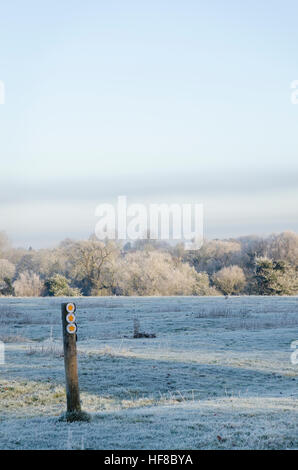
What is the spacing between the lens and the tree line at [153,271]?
236 feet

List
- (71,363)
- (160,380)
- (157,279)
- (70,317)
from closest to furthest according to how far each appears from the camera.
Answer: (70,317) → (71,363) → (160,380) → (157,279)

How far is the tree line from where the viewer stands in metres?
72.1

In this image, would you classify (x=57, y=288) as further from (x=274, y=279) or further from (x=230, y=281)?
(x=274, y=279)

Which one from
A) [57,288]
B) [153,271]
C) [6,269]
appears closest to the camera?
[57,288]

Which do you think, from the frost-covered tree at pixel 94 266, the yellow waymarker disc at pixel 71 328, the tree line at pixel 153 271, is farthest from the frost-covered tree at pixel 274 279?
the yellow waymarker disc at pixel 71 328

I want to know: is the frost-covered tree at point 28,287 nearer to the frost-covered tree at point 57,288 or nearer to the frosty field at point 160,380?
the frost-covered tree at point 57,288

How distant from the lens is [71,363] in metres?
11.9

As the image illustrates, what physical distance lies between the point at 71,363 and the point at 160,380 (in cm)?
722

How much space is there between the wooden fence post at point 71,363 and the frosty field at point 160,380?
31 cm

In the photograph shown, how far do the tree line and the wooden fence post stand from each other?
194 ft

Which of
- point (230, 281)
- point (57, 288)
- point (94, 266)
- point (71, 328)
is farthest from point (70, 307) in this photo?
point (94, 266)

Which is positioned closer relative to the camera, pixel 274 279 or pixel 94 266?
pixel 274 279

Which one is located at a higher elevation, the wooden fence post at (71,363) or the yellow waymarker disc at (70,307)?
the yellow waymarker disc at (70,307)

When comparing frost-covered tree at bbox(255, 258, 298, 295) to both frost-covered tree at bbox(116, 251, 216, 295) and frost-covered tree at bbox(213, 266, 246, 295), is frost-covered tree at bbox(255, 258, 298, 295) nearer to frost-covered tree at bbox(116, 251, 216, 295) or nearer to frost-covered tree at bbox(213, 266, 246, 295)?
frost-covered tree at bbox(116, 251, 216, 295)
